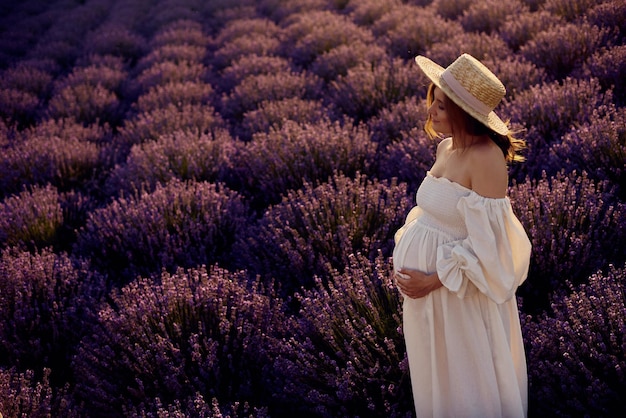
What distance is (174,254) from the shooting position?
3.00 meters

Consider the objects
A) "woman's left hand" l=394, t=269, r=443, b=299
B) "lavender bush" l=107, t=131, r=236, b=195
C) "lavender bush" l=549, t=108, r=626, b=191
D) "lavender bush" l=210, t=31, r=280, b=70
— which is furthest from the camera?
"lavender bush" l=210, t=31, r=280, b=70

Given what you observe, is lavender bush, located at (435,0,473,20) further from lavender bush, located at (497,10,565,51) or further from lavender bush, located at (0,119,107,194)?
lavender bush, located at (0,119,107,194)

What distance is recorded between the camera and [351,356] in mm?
1921

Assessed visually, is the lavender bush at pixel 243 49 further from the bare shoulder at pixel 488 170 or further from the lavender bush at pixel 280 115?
the bare shoulder at pixel 488 170

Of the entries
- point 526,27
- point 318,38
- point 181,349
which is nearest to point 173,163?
point 181,349

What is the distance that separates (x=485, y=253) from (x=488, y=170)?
0.76ft

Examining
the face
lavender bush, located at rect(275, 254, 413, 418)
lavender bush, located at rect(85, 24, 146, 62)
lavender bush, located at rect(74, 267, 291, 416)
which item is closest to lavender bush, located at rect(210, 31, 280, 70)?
lavender bush, located at rect(85, 24, 146, 62)

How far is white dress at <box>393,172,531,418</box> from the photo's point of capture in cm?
140

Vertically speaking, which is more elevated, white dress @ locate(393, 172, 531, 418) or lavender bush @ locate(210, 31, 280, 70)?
lavender bush @ locate(210, 31, 280, 70)

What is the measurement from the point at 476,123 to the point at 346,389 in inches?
42.1

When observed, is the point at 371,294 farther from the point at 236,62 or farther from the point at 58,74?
the point at 58,74

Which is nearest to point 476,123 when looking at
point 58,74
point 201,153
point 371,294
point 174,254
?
point 371,294

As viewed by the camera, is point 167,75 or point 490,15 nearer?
point 490,15

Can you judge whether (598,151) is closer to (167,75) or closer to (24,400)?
(24,400)
